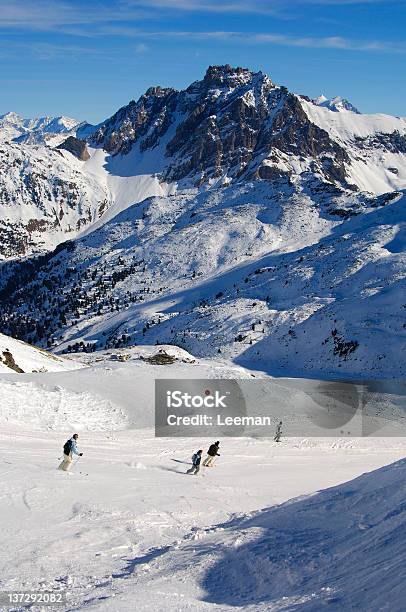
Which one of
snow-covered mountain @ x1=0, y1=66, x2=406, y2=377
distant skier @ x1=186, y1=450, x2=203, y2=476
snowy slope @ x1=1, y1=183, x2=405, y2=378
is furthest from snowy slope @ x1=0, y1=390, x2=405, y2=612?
snow-covered mountain @ x1=0, y1=66, x2=406, y2=377

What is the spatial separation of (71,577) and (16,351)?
40086mm

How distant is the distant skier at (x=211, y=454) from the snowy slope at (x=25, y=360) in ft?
72.3

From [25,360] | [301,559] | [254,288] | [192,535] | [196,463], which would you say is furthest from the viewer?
[254,288]

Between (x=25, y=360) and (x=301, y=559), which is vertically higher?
(x=25, y=360)

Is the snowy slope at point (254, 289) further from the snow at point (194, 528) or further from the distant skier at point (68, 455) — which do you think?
the distant skier at point (68, 455)

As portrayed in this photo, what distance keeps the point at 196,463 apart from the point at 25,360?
94.2 feet

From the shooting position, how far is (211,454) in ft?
91.8

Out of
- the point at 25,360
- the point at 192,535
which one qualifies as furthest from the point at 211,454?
the point at 25,360

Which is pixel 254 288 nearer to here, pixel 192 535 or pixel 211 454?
pixel 211 454

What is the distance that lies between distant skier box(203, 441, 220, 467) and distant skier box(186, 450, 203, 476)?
132 centimetres

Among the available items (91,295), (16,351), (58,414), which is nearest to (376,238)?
(91,295)

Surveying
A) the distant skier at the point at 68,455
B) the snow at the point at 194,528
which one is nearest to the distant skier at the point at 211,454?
the snow at the point at 194,528

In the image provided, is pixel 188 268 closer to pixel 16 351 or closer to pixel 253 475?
pixel 16 351

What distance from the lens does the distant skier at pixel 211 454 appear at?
27.8 meters
